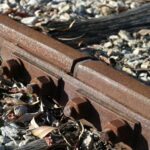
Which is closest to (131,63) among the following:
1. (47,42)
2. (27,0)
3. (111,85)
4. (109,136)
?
(47,42)

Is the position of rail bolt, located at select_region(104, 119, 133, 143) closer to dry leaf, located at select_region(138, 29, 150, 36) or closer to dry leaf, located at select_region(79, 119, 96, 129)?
dry leaf, located at select_region(79, 119, 96, 129)

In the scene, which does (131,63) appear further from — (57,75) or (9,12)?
(9,12)

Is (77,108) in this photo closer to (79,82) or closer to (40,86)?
(79,82)

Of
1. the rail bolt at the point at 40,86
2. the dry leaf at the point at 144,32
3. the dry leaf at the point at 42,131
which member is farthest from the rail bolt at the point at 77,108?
the dry leaf at the point at 144,32

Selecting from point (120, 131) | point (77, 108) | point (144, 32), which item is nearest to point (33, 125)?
point (77, 108)

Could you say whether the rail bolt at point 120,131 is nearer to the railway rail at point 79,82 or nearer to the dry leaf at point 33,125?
the railway rail at point 79,82

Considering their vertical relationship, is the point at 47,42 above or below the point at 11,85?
above
